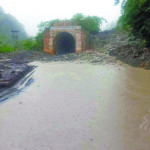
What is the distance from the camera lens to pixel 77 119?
3.44 meters

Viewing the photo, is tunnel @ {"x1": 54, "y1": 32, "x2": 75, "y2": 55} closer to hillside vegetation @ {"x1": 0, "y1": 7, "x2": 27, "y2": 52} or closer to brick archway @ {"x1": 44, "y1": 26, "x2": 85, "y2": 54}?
brick archway @ {"x1": 44, "y1": 26, "x2": 85, "y2": 54}

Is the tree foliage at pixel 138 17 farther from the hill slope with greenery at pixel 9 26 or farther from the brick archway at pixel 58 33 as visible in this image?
the hill slope with greenery at pixel 9 26

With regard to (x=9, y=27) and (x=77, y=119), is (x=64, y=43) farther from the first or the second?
(x=77, y=119)

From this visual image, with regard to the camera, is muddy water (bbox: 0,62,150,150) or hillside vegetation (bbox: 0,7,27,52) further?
hillside vegetation (bbox: 0,7,27,52)

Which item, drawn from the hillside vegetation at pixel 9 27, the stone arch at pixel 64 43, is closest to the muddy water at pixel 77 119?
the stone arch at pixel 64 43

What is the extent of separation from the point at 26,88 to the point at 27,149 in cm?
351

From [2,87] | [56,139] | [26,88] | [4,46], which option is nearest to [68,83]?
[26,88]

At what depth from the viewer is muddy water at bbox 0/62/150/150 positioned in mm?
2678

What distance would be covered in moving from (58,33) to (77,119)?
16348 millimetres

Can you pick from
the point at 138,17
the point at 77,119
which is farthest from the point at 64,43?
the point at 77,119

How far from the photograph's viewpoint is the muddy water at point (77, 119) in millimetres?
2678

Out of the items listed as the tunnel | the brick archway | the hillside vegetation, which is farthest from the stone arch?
the hillside vegetation

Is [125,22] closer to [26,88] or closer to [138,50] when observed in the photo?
[138,50]

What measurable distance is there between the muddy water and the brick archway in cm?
1301
